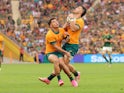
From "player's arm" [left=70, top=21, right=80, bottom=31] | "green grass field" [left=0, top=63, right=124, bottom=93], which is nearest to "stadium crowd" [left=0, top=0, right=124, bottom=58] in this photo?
"green grass field" [left=0, top=63, right=124, bottom=93]

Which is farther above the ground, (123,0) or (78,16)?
(78,16)

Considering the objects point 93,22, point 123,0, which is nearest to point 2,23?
point 93,22

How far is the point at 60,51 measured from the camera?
55.1 ft

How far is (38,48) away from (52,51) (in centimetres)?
3157

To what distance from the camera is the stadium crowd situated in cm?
4838

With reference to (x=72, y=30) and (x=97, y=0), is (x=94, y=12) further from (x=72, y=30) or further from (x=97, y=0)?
(x=72, y=30)

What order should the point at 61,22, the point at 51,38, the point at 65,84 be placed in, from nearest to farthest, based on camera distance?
the point at 51,38 < the point at 65,84 < the point at 61,22

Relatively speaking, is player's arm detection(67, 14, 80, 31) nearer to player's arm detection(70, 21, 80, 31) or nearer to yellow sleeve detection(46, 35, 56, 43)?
player's arm detection(70, 21, 80, 31)

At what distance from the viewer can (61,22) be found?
49.2 metres

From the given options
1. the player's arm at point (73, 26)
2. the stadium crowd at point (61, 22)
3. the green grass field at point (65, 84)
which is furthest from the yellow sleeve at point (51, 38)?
the stadium crowd at point (61, 22)

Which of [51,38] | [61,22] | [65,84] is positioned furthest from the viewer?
[61,22]

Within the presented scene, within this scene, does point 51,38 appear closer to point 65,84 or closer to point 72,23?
point 72,23

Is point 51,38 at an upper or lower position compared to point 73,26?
lower

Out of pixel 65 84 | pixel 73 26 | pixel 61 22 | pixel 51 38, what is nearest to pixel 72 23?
pixel 73 26
